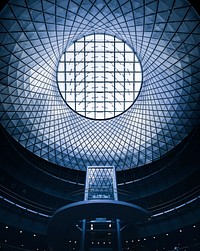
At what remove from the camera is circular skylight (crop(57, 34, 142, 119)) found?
46156 mm

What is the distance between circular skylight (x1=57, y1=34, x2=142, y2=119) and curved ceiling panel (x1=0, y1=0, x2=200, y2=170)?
7.72 feet

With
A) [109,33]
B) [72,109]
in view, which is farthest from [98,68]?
[109,33]

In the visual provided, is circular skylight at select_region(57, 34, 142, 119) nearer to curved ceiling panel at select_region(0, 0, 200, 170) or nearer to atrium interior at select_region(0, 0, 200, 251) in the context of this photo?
atrium interior at select_region(0, 0, 200, 251)

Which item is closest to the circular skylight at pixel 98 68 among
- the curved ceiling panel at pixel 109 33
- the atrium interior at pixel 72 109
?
the atrium interior at pixel 72 109

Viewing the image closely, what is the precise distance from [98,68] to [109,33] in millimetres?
10036

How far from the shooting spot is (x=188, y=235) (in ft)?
133

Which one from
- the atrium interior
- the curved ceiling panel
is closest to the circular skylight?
the atrium interior

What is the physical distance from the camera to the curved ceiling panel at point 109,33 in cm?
2939

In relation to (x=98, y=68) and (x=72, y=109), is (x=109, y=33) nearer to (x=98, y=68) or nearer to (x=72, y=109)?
(x=98, y=68)

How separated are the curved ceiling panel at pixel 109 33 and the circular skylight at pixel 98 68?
2354 mm

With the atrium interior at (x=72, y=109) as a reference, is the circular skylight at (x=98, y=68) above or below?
above

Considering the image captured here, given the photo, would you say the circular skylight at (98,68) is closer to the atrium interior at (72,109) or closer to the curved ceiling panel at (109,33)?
the atrium interior at (72,109)

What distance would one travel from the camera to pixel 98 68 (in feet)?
159

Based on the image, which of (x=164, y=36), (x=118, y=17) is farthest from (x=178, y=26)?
(x=118, y=17)
